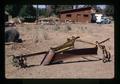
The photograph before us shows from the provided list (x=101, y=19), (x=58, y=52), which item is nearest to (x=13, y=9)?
(x=58, y=52)

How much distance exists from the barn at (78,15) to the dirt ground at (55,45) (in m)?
0.09

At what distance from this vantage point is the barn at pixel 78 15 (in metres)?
4.25

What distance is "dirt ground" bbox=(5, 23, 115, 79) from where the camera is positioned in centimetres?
425

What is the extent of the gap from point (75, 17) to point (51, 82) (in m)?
1.00

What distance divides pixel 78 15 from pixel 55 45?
56cm

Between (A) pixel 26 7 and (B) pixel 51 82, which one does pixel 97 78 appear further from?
(A) pixel 26 7

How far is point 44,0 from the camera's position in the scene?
13.7 feet

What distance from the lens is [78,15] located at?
4328mm

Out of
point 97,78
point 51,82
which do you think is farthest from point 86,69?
point 51,82

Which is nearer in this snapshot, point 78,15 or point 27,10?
point 27,10

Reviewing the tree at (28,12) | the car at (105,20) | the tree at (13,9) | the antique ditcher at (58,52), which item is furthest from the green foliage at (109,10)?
the tree at (13,9)

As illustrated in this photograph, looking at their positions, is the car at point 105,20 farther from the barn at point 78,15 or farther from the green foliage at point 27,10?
the green foliage at point 27,10

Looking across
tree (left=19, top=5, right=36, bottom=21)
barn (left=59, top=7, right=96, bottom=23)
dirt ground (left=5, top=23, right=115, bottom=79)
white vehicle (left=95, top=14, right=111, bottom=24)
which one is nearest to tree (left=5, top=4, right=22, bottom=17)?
tree (left=19, top=5, right=36, bottom=21)

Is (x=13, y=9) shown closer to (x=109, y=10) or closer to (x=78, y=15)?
(x=78, y=15)
